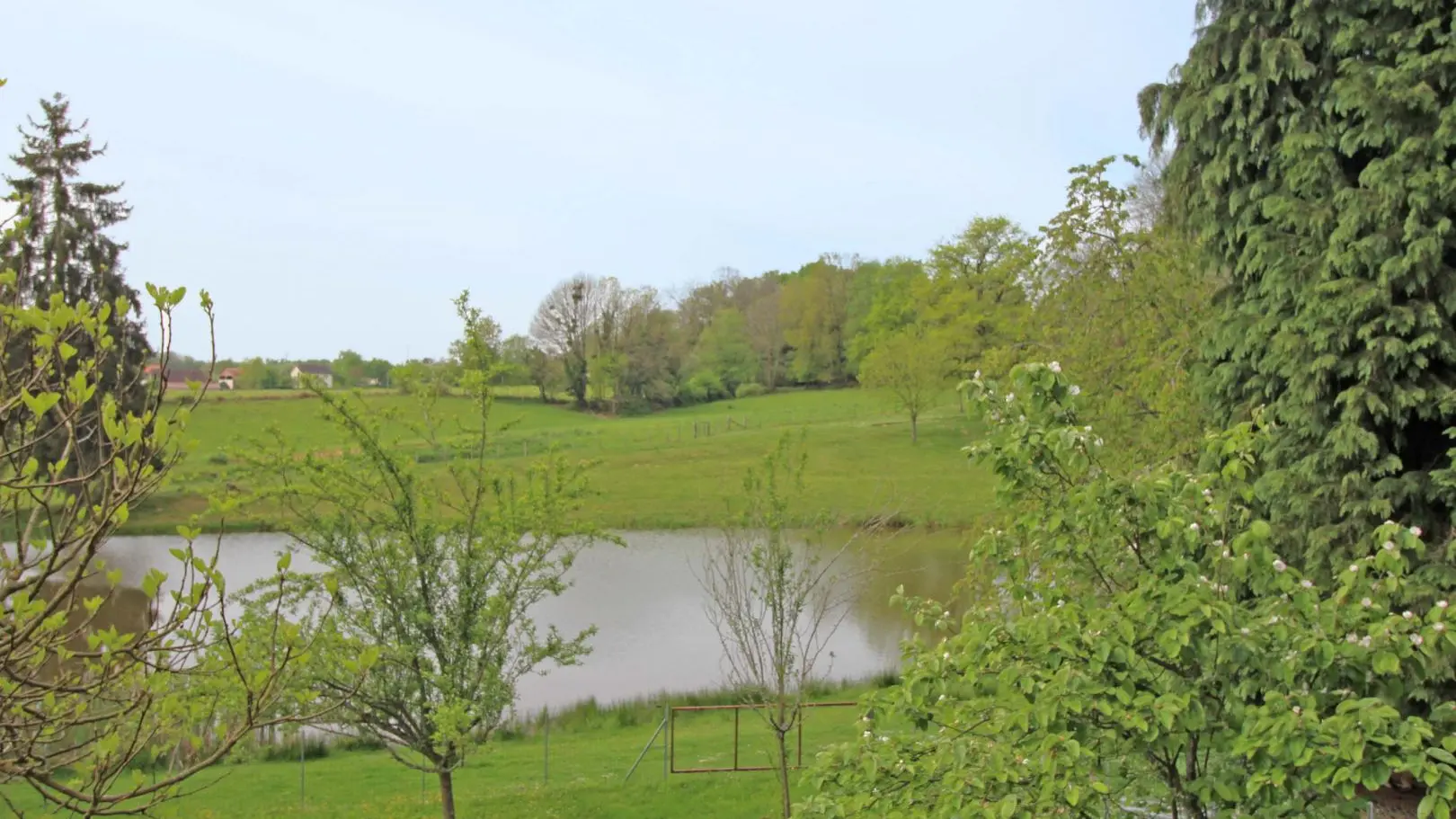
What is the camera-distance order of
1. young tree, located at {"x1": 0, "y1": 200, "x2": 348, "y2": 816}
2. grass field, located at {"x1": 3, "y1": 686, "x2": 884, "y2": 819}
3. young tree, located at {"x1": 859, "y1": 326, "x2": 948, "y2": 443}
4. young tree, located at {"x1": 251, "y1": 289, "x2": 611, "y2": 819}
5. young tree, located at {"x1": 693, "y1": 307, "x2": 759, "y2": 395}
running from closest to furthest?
young tree, located at {"x1": 0, "y1": 200, "x2": 348, "y2": 816} < young tree, located at {"x1": 251, "y1": 289, "x2": 611, "y2": 819} < grass field, located at {"x1": 3, "y1": 686, "x2": 884, "y2": 819} < young tree, located at {"x1": 859, "y1": 326, "x2": 948, "y2": 443} < young tree, located at {"x1": 693, "y1": 307, "x2": 759, "y2": 395}

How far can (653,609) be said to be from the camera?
24422 millimetres

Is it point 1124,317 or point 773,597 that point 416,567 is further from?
point 1124,317

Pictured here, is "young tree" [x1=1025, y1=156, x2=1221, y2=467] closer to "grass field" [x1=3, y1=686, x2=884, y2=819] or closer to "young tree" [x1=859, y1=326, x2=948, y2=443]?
"grass field" [x1=3, y1=686, x2=884, y2=819]

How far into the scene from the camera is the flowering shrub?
415cm

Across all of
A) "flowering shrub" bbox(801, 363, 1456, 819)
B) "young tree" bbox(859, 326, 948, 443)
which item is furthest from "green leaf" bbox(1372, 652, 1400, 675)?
"young tree" bbox(859, 326, 948, 443)

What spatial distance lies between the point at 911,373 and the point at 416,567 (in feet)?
133

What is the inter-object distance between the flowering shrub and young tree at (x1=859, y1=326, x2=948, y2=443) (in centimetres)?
4354

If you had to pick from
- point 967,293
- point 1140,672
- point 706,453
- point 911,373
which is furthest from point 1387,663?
point 911,373

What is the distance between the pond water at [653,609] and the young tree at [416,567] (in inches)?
142

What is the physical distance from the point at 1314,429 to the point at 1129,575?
5.88 m

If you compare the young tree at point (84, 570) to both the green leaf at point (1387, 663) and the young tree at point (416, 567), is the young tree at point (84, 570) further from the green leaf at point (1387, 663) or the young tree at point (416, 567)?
the young tree at point (416, 567)

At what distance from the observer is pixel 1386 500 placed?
921 cm

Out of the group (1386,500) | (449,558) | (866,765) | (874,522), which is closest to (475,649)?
(449,558)

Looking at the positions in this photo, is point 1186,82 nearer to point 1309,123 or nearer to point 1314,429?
point 1309,123
